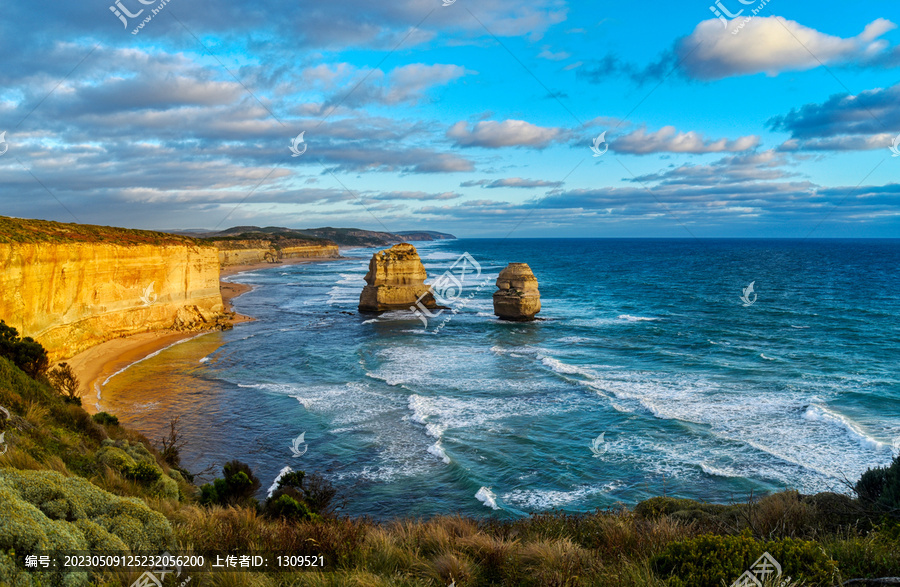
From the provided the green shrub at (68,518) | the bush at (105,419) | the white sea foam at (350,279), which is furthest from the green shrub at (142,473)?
the white sea foam at (350,279)

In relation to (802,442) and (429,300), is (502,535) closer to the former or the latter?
(802,442)

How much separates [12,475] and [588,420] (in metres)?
17.7

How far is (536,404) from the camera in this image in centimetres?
2227

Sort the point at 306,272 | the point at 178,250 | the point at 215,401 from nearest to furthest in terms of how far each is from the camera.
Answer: the point at 215,401, the point at 178,250, the point at 306,272

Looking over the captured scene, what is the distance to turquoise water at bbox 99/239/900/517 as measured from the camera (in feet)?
50.7

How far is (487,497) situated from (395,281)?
34694 mm

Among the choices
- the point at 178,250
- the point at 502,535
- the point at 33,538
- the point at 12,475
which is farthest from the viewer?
the point at 178,250

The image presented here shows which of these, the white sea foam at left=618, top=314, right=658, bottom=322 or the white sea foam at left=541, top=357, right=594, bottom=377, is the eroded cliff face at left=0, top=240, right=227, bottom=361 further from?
the white sea foam at left=618, top=314, right=658, bottom=322

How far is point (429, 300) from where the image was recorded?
164ft

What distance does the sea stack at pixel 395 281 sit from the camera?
46.5 m

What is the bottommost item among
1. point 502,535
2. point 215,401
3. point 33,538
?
point 215,401

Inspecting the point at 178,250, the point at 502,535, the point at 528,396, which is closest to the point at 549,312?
the point at 528,396

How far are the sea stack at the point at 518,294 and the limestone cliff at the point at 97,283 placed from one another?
22.8 m

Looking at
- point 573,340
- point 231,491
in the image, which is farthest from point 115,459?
point 573,340
